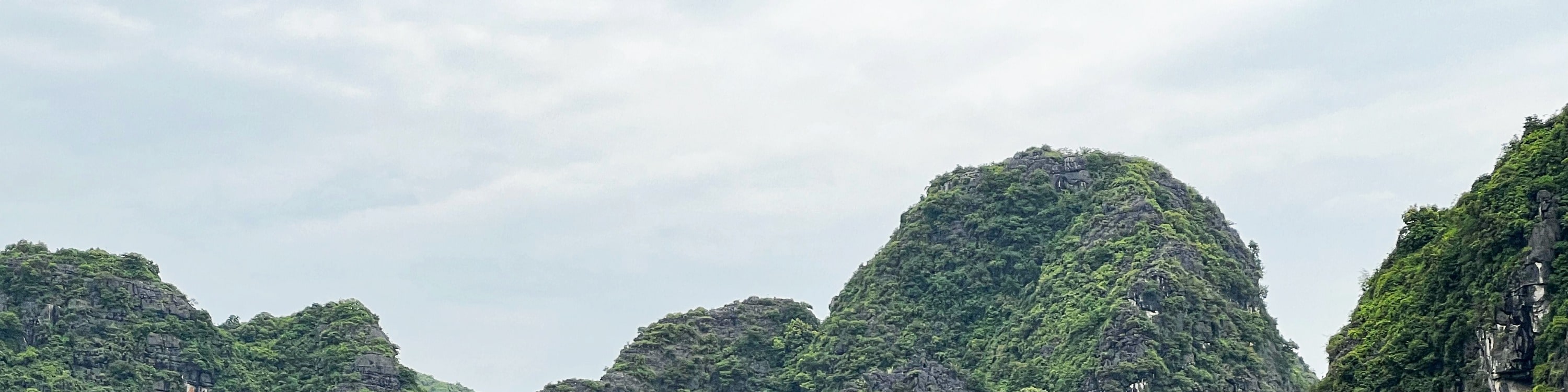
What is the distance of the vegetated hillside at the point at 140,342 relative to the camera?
10269cm

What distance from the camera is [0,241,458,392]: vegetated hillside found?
102688mm

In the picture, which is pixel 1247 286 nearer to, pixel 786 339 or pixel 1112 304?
pixel 1112 304

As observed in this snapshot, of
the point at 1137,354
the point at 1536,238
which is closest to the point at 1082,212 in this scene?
the point at 1137,354

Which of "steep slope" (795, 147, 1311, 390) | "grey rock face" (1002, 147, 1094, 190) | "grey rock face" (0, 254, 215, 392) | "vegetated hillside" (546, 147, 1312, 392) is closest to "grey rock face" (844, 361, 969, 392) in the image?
"vegetated hillside" (546, 147, 1312, 392)

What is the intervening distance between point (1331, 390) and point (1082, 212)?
4283 centimetres

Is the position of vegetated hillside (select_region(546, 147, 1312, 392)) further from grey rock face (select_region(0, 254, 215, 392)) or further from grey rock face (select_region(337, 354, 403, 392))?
grey rock face (select_region(0, 254, 215, 392))

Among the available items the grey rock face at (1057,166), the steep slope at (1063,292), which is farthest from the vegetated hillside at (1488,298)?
the grey rock face at (1057,166)

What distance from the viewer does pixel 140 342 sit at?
105 meters

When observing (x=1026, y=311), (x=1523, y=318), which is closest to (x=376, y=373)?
(x=1026, y=311)

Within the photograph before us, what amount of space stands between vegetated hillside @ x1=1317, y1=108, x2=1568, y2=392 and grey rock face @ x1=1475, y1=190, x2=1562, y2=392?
34 mm

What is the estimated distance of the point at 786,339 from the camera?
116500mm

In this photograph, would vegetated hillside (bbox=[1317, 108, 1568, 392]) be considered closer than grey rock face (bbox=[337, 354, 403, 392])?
Yes

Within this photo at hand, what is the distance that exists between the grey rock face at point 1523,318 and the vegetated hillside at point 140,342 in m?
61.4

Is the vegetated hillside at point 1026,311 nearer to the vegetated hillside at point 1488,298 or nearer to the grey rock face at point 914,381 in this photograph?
the grey rock face at point 914,381
